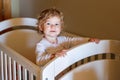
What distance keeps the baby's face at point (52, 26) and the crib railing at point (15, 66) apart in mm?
251

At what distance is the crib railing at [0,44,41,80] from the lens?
1321mm

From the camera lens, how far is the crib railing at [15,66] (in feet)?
4.33

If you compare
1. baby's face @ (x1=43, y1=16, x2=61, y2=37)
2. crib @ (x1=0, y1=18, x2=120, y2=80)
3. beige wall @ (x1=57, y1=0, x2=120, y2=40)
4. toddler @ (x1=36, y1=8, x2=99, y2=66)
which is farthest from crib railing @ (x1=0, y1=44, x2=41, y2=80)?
beige wall @ (x1=57, y1=0, x2=120, y2=40)

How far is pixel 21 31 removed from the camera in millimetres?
2322

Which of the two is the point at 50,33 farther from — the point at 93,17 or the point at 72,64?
the point at 93,17

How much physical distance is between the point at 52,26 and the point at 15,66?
333 millimetres

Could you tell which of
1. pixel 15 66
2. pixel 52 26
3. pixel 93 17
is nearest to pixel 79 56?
pixel 52 26

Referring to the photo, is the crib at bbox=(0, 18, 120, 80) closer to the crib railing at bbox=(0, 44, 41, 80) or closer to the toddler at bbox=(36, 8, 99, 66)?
the crib railing at bbox=(0, 44, 41, 80)

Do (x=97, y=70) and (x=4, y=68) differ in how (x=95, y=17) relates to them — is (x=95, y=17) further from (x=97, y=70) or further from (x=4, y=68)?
(x=4, y=68)

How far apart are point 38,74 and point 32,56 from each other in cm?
100

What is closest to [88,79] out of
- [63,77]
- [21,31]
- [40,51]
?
[63,77]

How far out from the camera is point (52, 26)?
63.9 inches

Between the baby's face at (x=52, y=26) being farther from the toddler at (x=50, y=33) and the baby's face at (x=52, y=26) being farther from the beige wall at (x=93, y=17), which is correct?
the beige wall at (x=93, y=17)

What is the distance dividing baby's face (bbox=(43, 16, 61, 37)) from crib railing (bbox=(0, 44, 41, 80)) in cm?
25
